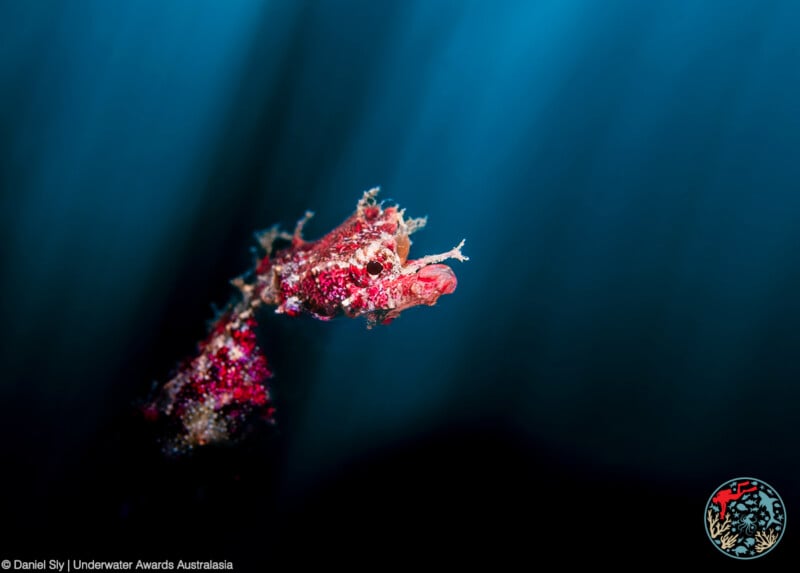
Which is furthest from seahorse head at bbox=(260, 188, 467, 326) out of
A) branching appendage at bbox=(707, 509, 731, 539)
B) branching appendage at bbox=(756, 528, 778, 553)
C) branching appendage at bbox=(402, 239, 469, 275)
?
branching appendage at bbox=(756, 528, 778, 553)

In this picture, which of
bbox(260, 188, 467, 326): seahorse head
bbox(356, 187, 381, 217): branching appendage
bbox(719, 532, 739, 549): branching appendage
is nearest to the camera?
bbox(260, 188, 467, 326): seahorse head

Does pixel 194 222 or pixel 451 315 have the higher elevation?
pixel 194 222

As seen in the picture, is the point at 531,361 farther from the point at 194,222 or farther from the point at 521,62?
the point at 194,222

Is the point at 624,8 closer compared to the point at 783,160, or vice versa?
the point at 783,160

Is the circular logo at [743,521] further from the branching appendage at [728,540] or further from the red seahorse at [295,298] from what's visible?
the red seahorse at [295,298]

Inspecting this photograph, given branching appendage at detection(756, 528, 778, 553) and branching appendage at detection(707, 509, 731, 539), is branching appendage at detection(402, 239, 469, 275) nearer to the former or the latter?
branching appendage at detection(707, 509, 731, 539)

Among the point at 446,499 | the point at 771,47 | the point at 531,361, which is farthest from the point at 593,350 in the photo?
the point at 771,47
